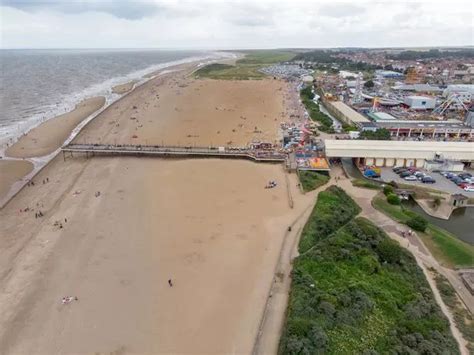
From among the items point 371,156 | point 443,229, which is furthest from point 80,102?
point 443,229

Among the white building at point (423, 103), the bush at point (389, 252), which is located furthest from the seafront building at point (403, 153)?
the white building at point (423, 103)

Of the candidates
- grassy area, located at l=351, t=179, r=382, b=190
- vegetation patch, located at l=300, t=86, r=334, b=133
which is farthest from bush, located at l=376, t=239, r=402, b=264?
vegetation patch, located at l=300, t=86, r=334, b=133

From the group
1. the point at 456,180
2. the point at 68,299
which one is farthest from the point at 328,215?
the point at 68,299

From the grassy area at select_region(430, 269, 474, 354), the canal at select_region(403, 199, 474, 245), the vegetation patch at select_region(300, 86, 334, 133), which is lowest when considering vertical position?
the canal at select_region(403, 199, 474, 245)

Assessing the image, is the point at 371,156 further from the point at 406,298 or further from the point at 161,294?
the point at 161,294

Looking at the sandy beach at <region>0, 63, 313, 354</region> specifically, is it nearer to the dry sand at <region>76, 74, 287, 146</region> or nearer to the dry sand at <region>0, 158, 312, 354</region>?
the dry sand at <region>0, 158, 312, 354</region>

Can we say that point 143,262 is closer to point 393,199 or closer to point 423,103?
point 393,199
